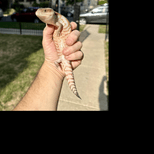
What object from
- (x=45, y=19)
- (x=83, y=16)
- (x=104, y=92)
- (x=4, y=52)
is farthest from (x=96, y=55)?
(x=83, y=16)

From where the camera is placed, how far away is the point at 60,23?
1693 mm

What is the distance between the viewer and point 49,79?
2008mm

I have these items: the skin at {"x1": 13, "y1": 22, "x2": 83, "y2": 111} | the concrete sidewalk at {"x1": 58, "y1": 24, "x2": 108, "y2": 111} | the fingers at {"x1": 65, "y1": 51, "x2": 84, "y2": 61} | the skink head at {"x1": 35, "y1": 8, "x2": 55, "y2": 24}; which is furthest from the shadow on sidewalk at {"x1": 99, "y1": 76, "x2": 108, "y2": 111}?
the skink head at {"x1": 35, "y1": 8, "x2": 55, "y2": 24}

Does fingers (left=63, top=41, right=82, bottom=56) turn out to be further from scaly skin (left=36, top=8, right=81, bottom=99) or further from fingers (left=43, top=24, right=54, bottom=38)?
fingers (left=43, top=24, right=54, bottom=38)

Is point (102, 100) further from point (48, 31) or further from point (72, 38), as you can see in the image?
point (48, 31)

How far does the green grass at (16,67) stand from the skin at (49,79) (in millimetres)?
1748

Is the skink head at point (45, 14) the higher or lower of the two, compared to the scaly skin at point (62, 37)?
higher

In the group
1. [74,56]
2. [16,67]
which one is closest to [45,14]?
[74,56]

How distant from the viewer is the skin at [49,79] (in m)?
1.79

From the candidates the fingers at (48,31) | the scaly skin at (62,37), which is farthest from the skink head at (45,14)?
the fingers at (48,31)

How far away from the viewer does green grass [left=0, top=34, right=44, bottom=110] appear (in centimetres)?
366

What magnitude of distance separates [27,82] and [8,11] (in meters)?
32.8

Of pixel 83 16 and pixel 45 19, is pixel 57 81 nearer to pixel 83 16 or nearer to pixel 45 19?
pixel 45 19

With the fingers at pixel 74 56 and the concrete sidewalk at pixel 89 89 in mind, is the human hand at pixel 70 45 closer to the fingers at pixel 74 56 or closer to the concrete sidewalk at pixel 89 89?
the fingers at pixel 74 56
